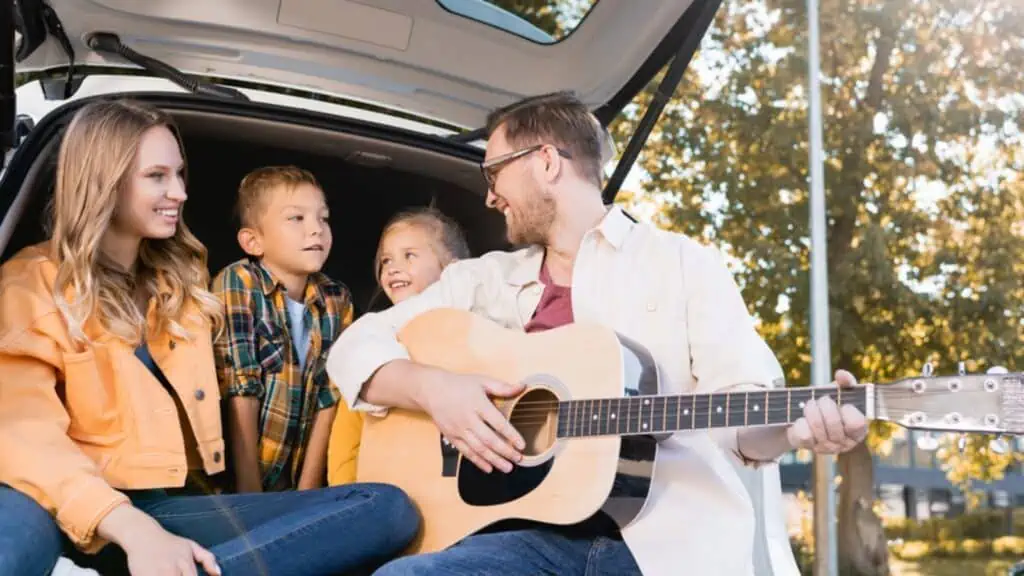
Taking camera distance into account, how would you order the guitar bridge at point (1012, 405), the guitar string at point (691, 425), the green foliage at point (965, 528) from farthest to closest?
the green foliage at point (965, 528) → the guitar string at point (691, 425) → the guitar bridge at point (1012, 405)

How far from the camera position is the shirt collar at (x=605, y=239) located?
2.48 m

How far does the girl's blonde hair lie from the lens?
3.05m

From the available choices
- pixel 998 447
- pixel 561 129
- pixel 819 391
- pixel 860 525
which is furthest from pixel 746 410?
pixel 860 525

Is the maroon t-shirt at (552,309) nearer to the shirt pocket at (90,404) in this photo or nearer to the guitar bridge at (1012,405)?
the shirt pocket at (90,404)

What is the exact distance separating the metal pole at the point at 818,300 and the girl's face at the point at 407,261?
183 inches

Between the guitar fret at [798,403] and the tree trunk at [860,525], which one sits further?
the tree trunk at [860,525]

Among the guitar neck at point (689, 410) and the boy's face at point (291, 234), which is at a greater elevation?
the boy's face at point (291, 234)

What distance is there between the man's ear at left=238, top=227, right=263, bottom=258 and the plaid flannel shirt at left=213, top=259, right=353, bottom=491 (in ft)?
0.13

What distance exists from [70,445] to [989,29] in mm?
8013

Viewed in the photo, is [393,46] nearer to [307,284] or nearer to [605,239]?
[307,284]

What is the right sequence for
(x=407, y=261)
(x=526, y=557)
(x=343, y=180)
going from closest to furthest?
(x=526, y=557) < (x=407, y=261) < (x=343, y=180)

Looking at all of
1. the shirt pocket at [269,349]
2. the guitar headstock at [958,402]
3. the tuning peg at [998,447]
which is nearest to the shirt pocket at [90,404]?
the shirt pocket at [269,349]

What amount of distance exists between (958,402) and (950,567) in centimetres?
832

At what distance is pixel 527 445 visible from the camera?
2.31m
